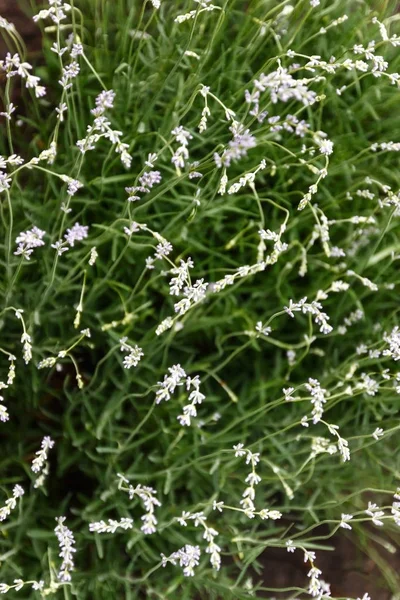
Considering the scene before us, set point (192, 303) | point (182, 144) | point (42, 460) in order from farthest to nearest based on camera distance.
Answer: point (192, 303)
point (42, 460)
point (182, 144)

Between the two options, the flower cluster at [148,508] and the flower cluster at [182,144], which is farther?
the flower cluster at [148,508]

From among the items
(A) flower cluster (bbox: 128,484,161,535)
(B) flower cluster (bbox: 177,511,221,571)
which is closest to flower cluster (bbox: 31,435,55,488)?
(A) flower cluster (bbox: 128,484,161,535)

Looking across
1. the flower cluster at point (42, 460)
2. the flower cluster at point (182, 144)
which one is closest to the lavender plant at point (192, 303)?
the flower cluster at point (42, 460)

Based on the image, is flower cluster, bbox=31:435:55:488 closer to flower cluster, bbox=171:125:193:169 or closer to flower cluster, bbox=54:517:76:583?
flower cluster, bbox=54:517:76:583

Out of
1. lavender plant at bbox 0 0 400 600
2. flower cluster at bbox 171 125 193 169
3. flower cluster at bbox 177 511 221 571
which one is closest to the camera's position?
flower cluster at bbox 171 125 193 169

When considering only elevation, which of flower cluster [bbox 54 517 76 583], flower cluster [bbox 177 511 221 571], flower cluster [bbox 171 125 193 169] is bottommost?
flower cluster [bbox 54 517 76 583]

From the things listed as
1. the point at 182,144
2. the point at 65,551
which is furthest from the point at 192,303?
the point at 65,551

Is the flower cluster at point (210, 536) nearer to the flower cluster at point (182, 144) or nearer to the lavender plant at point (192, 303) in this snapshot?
the lavender plant at point (192, 303)

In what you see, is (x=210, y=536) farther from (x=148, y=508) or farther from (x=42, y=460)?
(x=42, y=460)
